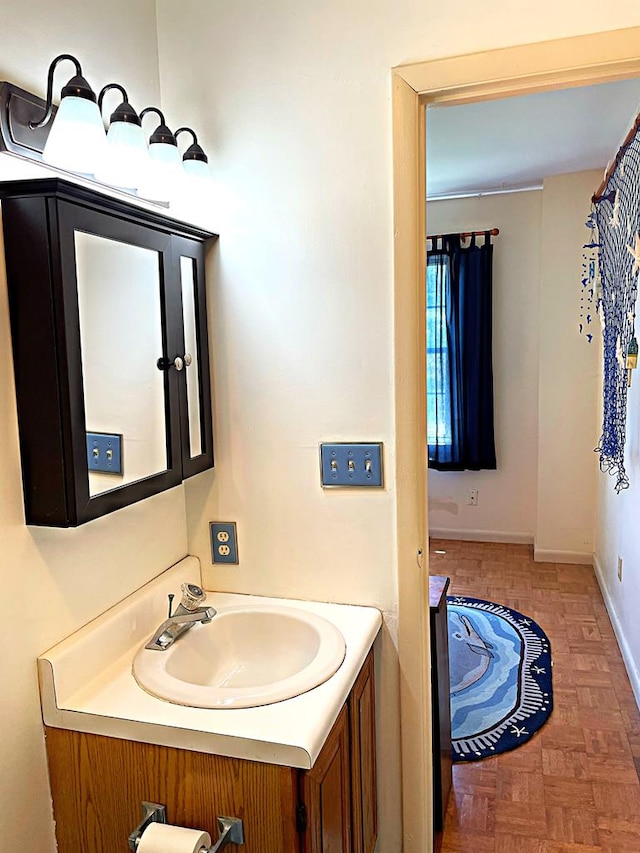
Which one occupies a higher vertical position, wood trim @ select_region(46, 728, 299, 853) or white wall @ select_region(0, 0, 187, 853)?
white wall @ select_region(0, 0, 187, 853)

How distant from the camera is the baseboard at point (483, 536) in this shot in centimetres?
481

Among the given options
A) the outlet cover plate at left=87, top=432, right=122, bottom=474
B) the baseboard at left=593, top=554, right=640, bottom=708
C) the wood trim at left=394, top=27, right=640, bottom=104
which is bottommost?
the baseboard at left=593, top=554, right=640, bottom=708

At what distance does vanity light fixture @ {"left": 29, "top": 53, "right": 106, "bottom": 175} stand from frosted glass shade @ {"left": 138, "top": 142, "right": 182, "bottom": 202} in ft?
0.67

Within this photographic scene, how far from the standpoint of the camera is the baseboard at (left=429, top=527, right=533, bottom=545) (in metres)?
4.81

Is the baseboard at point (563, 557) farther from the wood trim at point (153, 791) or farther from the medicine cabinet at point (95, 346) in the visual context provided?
the wood trim at point (153, 791)

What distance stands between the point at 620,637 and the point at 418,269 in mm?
2462

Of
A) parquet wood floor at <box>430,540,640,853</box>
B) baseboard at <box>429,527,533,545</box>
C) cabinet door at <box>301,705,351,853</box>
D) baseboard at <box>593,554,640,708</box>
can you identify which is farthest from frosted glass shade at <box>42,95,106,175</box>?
baseboard at <box>429,527,533,545</box>

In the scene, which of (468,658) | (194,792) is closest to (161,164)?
(194,792)

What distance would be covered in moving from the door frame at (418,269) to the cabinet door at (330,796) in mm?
325

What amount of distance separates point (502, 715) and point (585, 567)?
1.91 metres

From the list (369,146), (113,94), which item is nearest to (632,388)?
(369,146)

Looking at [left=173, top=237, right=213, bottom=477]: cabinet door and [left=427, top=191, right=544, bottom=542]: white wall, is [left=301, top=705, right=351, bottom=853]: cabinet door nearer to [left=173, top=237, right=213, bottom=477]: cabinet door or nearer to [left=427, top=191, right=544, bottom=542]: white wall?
[left=173, top=237, right=213, bottom=477]: cabinet door

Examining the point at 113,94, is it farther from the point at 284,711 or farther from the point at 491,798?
the point at 491,798

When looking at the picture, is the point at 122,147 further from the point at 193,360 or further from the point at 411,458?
Result: the point at 411,458
